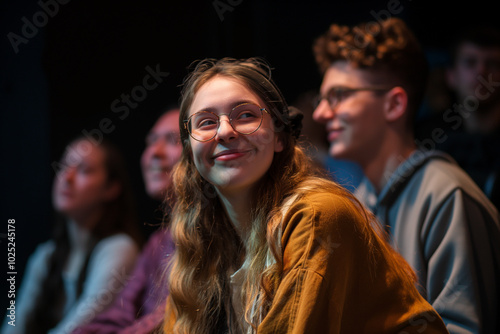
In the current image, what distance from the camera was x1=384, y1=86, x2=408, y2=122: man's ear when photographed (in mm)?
2297

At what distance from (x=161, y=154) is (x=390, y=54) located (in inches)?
52.2

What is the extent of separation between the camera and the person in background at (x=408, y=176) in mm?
1875

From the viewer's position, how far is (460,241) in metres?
1.88

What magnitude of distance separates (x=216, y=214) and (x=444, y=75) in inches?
63.6

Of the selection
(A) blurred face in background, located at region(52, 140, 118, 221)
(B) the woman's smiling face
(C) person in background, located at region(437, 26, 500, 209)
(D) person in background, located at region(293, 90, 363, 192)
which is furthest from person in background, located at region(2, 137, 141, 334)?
(C) person in background, located at region(437, 26, 500, 209)

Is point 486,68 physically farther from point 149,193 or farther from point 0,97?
point 0,97

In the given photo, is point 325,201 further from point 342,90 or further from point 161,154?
point 161,154

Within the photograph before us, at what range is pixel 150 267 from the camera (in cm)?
254

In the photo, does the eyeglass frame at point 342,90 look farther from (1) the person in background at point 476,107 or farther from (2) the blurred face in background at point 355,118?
(1) the person in background at point 476,107

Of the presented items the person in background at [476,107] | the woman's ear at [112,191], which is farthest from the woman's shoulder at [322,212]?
the woman's ear at [112,191]

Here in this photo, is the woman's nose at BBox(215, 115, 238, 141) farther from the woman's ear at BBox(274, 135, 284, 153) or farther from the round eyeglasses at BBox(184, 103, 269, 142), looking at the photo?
the woman's ear at BBox(274, 135, 284, 153)

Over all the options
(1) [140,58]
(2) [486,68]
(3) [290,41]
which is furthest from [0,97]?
(2) [486,68]

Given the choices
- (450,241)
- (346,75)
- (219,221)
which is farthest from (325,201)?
(346,75)

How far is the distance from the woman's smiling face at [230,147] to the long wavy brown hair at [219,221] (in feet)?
0.16
